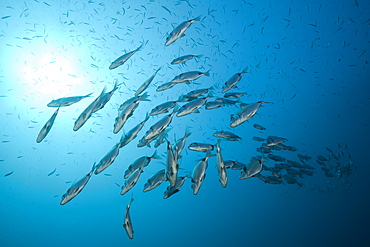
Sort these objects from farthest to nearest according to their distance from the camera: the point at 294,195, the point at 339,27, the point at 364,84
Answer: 1. the point at 294,195
2. the point at 364,84
3. the point at 339,27

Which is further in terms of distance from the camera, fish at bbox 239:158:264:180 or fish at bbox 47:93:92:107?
fish at bbox 47:93:92:107

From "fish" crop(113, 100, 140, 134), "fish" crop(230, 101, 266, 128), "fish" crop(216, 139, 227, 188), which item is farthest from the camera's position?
"fish" crop(230, 101, 266, 128)

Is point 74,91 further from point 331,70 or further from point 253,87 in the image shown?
point 331,70

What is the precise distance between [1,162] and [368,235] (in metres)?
52.4

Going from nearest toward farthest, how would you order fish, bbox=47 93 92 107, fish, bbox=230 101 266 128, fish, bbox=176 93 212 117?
1. fish, bbox=230 101 266 128
2. fish, bbox=47 93 92 107
3. fish, bbox=176 93 212 117

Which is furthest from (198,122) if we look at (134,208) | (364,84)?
(134,208)

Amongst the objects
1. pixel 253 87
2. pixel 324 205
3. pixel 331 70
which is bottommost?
pixel 324 205

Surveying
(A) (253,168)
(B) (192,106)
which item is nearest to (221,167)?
(A) (253,168)

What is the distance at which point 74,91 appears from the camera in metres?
16.5

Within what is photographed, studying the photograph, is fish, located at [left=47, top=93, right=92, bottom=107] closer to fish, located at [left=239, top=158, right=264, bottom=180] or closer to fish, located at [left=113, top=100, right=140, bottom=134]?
fish, located at [left=113, top=100, right=140, bottom=134]

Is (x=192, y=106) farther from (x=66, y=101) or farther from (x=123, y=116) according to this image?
(x=66, y=101)

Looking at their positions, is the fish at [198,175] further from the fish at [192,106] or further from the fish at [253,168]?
the fish at [192,106]

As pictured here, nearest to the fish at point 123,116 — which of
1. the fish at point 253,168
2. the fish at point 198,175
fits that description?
the fish at point 198,175

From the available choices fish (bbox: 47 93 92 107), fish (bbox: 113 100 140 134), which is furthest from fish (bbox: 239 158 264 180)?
fish (bbox: 47 93 92 107)
